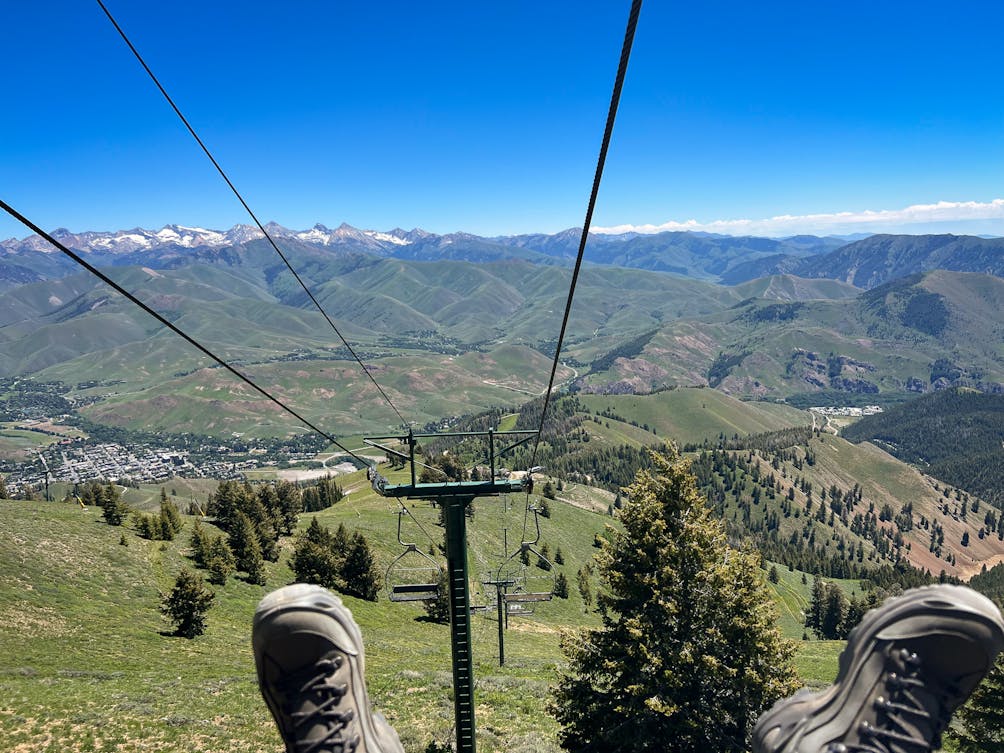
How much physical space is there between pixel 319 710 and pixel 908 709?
5.97 m

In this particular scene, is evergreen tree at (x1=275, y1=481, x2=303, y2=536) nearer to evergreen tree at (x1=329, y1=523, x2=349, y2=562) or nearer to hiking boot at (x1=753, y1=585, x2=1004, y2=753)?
evergreen tree at (x1=329, y1=523, x2=349, y2=562)

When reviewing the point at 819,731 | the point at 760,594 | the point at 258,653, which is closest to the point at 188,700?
the point at 258,653

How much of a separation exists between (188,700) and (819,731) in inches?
807

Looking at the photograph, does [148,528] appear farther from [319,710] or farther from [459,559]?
[319,710]

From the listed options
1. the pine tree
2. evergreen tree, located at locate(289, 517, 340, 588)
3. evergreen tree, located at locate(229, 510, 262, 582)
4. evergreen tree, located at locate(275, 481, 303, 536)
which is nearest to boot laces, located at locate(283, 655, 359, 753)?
evergreen tree, located at locate(289, 517, 340, 588)

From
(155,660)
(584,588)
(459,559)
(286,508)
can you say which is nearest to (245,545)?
(286,508)

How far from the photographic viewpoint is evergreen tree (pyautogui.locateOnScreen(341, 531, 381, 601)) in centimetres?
4997

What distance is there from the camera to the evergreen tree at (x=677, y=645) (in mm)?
15234

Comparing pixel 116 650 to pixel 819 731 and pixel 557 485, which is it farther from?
pixel 557 485

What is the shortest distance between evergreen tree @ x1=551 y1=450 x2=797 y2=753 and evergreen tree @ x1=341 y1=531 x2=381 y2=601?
36.5 metres

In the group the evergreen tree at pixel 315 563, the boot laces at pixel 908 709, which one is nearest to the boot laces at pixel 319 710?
the boot laces at pixel 908 709

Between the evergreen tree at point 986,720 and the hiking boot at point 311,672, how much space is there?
21.1 m

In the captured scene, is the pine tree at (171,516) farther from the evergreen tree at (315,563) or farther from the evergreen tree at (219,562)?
the evergreen tree at (315,563)

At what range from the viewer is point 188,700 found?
62.2 feet
